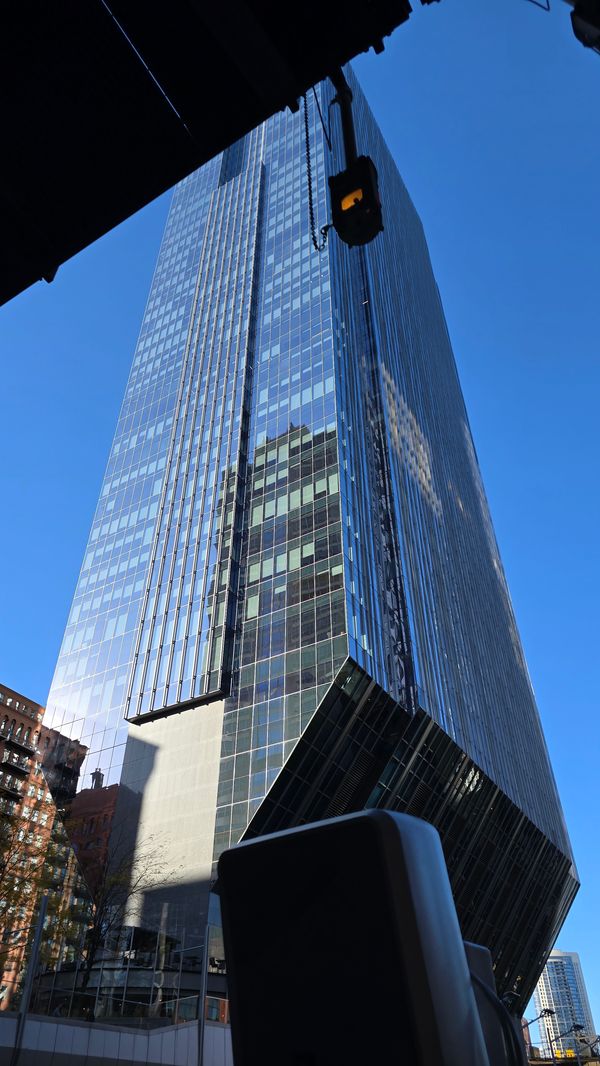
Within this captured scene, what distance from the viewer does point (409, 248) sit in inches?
4119

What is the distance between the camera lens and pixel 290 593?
4638 cm

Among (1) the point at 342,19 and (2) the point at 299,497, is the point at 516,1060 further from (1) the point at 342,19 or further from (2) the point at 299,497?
(2) the point at 299,497

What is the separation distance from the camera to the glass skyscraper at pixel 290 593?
42.4m

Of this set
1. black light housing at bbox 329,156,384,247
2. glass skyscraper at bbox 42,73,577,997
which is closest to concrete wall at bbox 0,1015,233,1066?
glass skyscraper at bbox 42,73,577,997

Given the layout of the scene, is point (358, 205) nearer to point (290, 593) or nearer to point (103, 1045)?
point (103, 1045)

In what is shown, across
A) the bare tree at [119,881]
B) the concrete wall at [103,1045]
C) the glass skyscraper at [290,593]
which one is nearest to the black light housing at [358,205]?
the concrete wall at [103,1045]

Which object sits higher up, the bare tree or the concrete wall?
the bare tree

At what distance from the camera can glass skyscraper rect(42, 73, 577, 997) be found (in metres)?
42.4

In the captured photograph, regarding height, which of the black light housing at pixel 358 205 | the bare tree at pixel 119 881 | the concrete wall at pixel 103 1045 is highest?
the bare tree at pixel 119 881

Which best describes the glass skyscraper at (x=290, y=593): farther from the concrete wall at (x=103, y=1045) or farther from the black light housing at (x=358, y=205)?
the black light housing at (x=358, y=205)

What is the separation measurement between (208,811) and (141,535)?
1026 inches

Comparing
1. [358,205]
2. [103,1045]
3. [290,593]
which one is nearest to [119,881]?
[290,593]

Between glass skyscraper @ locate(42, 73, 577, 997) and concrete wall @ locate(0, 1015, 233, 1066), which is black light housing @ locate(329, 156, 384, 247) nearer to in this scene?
concrete wall @ locate(0, 1015, 233, 1066)

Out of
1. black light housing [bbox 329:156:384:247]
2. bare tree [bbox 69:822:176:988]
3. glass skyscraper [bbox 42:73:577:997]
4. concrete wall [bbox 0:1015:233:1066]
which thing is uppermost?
glass skyscraper [bbox 42:73:577:997]
